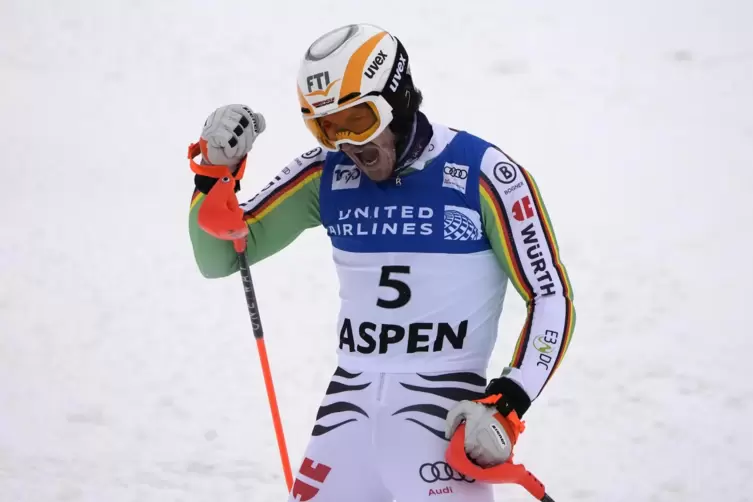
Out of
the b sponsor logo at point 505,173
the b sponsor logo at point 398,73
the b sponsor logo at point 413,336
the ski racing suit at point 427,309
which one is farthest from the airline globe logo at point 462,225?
the b sponsor logo at point 398,73

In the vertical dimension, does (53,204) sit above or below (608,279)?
above

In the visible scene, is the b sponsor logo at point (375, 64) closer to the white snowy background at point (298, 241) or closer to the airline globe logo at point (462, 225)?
the airline globe logo at point (462, 225)

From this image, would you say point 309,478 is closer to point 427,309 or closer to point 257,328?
point 427,309

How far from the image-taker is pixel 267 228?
2.52m

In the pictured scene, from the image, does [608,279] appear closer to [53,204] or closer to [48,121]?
[53,204]

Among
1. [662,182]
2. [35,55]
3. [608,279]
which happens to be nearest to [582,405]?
[608,279]

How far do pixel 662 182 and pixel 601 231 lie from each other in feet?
1.91

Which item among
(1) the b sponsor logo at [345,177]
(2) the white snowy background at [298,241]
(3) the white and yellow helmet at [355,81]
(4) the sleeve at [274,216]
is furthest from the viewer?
(2) the white snowy background at [298,241]

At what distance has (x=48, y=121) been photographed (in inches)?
262

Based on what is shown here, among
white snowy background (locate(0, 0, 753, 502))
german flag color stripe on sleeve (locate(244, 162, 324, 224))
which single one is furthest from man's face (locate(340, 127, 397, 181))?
white snowy background (locate(0, 0, 753, 502))

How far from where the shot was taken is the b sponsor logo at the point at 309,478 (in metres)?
2.24

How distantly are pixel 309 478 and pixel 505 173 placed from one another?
903mm

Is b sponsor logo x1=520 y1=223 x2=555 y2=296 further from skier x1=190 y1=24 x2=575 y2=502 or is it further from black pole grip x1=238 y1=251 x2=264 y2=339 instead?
black pole grip x1=238 y1=251 x2=264 y2=339

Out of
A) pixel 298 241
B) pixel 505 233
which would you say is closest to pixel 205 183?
pixel 505 233
